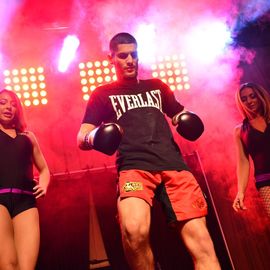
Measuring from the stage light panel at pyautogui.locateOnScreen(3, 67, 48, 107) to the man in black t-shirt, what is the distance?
2034 millimetres

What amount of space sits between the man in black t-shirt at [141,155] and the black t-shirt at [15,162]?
619 mm

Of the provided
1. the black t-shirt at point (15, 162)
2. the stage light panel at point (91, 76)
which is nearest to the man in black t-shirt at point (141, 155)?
the black t-shirt at point (15, 162)

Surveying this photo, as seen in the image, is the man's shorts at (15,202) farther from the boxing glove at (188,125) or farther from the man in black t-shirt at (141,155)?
the boxing glove at (188,125)

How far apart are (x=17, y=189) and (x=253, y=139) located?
6.41 feet

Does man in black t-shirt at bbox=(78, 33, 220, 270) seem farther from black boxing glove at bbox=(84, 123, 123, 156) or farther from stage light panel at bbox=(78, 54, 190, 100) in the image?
stage light panel at bbox=(78, 54, 190, 100)

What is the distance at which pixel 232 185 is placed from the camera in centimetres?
450

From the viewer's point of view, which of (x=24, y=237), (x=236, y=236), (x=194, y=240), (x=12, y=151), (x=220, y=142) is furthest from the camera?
(x=220, y=142)

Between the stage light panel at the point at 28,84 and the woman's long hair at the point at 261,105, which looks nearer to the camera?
the woman's long hair at the point at 261,105

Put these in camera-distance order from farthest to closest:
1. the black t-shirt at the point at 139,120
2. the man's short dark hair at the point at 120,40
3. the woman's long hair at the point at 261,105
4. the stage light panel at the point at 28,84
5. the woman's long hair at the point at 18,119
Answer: the stage light panel at the point at 28,84 < the woman's long hair at the point at 261,105 < the woman's long hair at the point at 18,119 < the man's short dark hair at the point at 120,40 < the black t-shirt at the point at 139,120

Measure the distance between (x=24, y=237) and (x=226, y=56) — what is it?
3.30 meters

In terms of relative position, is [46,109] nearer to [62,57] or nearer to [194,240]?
[62,57]

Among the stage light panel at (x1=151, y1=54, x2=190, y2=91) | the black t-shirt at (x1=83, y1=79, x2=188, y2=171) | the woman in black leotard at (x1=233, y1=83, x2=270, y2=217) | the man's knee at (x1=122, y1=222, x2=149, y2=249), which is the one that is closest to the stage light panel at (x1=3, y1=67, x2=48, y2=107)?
the stage light panel at (x1=151, y1=54, x2=190, y2=91)

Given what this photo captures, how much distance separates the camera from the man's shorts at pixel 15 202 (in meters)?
2.48

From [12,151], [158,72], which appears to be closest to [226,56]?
[158,72]
